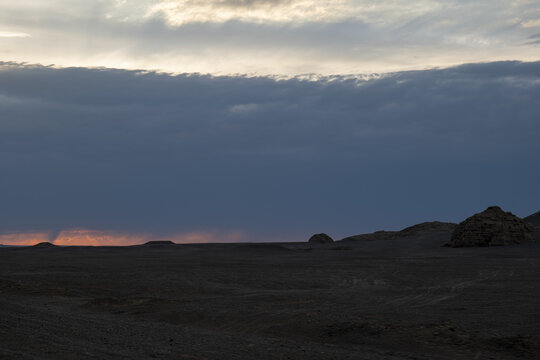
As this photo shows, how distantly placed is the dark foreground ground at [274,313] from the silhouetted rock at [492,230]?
A: 16.9 meters

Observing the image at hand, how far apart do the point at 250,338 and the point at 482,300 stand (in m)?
8.79

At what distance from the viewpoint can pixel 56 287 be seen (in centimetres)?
2356

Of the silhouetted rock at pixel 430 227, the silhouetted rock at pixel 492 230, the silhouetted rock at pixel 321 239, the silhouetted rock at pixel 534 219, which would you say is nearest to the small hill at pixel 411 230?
the silhouetted rock at pixel 430 227

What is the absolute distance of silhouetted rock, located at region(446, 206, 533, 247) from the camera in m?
45.7

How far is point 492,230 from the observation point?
46469 mm

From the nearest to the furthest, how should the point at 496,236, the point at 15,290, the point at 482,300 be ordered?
1. the point at 482,300
2. the point at 15,290
3. the point at 496,236

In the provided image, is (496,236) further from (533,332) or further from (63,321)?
(63,321)

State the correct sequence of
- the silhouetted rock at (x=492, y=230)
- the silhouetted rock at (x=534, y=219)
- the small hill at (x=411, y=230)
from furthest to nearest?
the small hill at (x=411, y=230) < the silhouetted rock at (x=534, y=219) < the silhouetted rock at (x=492, y=230)

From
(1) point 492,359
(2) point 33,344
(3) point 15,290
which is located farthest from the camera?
(3) point 15,290

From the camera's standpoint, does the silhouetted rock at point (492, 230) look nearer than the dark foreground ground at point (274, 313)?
No

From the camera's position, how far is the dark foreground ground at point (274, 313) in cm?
1184

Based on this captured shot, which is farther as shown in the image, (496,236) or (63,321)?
(496,236)

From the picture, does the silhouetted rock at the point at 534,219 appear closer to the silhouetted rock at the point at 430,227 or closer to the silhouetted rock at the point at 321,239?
the silhouetted rock at the point at 430,227

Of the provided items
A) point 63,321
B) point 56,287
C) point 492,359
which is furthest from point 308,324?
point 56,287
